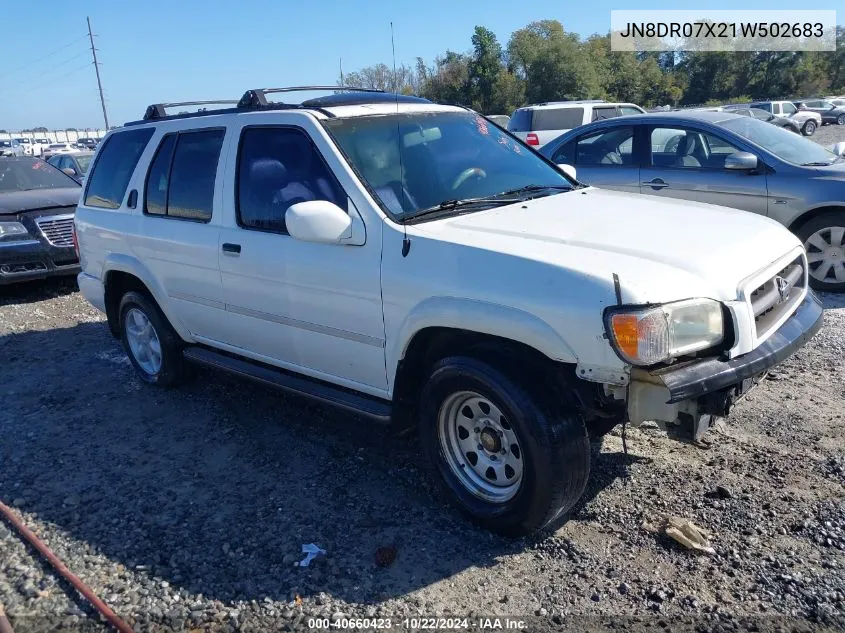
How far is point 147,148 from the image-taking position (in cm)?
513

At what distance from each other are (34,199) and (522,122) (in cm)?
1226

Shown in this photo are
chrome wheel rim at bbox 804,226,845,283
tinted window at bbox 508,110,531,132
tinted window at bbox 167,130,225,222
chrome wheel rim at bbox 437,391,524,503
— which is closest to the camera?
chrome wheel rim at bbox 437,391,524,503

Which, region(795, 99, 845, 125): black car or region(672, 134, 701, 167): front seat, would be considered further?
region(795, 99, 845, 125): black car

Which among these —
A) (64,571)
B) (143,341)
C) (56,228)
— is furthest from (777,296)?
(56,228)

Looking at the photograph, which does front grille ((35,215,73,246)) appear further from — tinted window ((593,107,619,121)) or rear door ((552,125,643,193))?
tinted window ((593,107,619,121))

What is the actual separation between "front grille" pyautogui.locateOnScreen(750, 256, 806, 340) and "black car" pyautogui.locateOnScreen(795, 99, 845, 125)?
41.6m

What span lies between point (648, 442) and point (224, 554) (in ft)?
7.89

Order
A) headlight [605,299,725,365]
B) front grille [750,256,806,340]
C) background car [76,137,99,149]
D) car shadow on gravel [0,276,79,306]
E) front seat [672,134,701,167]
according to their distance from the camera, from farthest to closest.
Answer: background car [76,137,99,149], car shadow on gravel [0,276,79,306], front seat [672,134,701,167], front grille [750,256,806,340], headlight [605,299,725,365]

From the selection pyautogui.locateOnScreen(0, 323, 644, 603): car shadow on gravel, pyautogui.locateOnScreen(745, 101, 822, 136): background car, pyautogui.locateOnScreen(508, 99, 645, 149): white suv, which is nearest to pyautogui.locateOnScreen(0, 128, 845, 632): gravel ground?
pyautogui.locateOnScreen(0, 323, 644, 603): car shadow on gravel

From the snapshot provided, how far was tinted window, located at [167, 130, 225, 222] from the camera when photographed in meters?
4.50

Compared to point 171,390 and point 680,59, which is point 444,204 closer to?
point 171,390

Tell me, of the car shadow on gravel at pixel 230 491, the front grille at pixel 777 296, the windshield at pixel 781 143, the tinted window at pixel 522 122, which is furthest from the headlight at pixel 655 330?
the tinted window at pixel 522 122

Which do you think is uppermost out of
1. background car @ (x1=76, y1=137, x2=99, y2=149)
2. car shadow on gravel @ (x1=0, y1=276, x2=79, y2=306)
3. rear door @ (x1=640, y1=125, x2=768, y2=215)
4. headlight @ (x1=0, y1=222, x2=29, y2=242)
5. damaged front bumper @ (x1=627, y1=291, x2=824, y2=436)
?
background car @ (x1=76, y1=137, x2=99, y2=149)

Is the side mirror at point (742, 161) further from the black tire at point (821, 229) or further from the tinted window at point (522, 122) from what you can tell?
the tinted window at point (522, 122)
